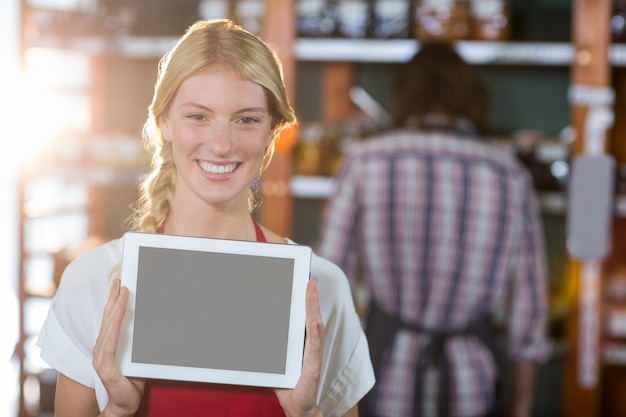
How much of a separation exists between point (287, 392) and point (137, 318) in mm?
132

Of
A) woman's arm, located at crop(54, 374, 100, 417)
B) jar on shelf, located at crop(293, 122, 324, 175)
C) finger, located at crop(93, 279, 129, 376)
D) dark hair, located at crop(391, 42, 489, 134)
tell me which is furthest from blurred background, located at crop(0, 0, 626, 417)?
finger, located at crop(93, 279, 129, 376)

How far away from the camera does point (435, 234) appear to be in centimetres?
184

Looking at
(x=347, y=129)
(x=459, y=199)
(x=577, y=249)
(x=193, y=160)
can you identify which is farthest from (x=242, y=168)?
(x=347, y=129)

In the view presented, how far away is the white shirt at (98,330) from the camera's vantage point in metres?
0.69

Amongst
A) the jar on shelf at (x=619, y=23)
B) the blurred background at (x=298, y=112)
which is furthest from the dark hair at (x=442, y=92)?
the jar on shelf at (x=619, y=23)

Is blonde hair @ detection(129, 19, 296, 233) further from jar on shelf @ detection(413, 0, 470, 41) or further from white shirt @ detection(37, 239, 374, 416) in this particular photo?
jar on shelf @ detection(413, 0, 470, 41)

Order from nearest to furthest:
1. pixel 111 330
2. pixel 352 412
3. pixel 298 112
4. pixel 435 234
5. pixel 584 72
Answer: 1. pixel 111 330
2. pixel 352 412
3. pixel 435 234
4. pixel 584 72
5. pixel 298 112

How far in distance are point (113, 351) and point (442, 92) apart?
1.40 m

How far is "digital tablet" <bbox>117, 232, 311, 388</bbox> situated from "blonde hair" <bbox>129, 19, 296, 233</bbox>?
0.08 metres

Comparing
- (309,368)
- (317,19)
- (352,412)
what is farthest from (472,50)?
(309,368)

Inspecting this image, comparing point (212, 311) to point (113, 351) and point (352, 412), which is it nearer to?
point (113, 351)

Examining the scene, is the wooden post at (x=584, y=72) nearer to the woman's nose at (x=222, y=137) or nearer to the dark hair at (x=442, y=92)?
the dark hair at (x=442, y=92)

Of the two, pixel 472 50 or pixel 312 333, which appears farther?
pixel 472 50

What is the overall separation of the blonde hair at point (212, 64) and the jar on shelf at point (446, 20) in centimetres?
179
